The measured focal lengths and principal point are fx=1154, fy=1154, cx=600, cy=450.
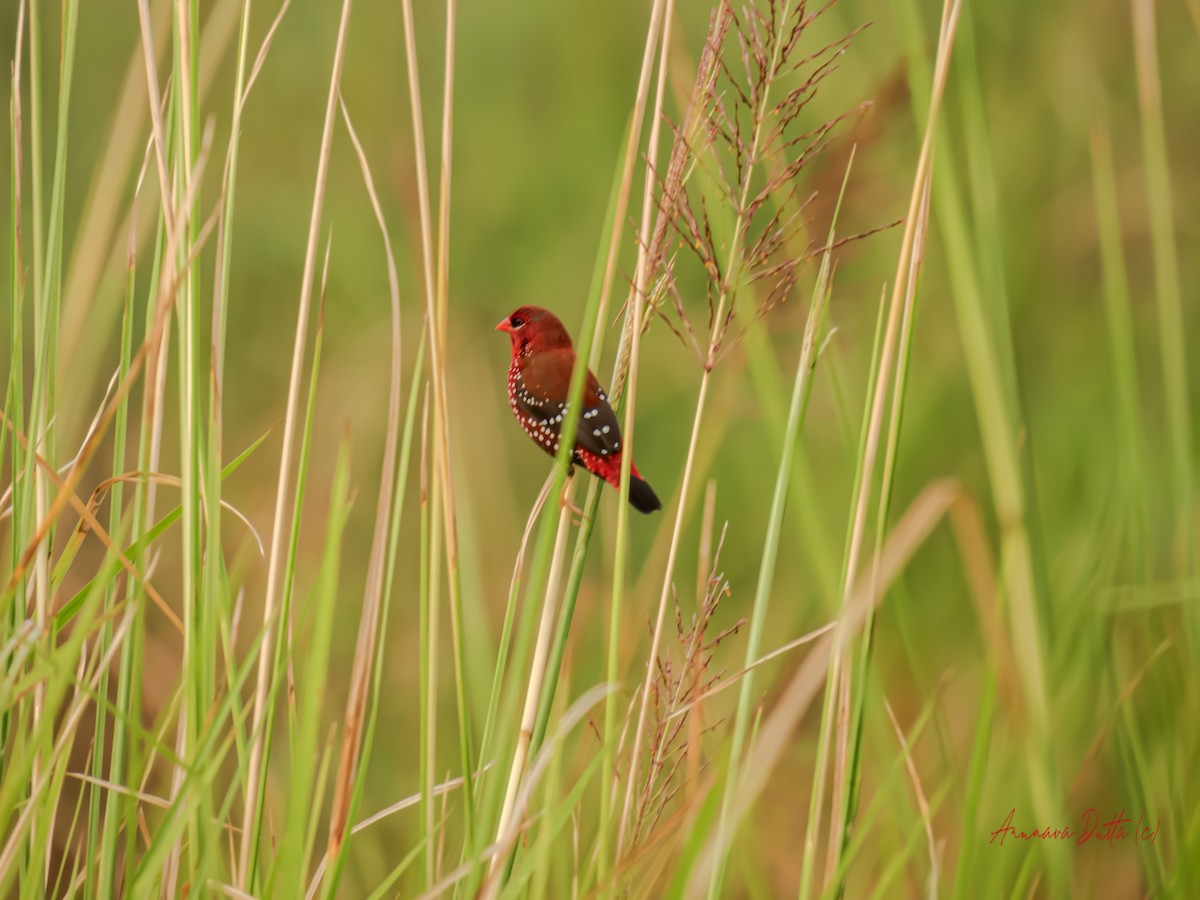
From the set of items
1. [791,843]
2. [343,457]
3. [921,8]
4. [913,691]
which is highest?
[921,8]

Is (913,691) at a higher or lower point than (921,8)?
lower

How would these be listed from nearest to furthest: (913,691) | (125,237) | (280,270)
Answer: (125,237), (913,691), (280,270)

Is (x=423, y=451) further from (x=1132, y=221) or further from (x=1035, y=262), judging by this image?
(x=1132, y=221)

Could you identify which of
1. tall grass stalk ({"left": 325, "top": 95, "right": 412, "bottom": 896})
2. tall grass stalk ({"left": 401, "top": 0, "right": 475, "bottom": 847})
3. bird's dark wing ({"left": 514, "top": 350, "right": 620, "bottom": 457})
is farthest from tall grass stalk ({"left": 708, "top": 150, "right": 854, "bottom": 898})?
bird's dark wing ({"left": 514, "top": 350, "right": 620, "bottom": 457})

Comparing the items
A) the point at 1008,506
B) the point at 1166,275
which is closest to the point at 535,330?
the point at 1166,275

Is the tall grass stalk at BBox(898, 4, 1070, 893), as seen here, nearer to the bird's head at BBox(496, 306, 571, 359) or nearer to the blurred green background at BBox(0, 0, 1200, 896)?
the blurred green background at BBox(0, 0, 1200, 896)

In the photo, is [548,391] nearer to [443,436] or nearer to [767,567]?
[443,436]

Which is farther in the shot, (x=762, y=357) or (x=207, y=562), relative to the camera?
(x=762, y=357)

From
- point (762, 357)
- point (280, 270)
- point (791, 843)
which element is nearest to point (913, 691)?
point (791, 843)
